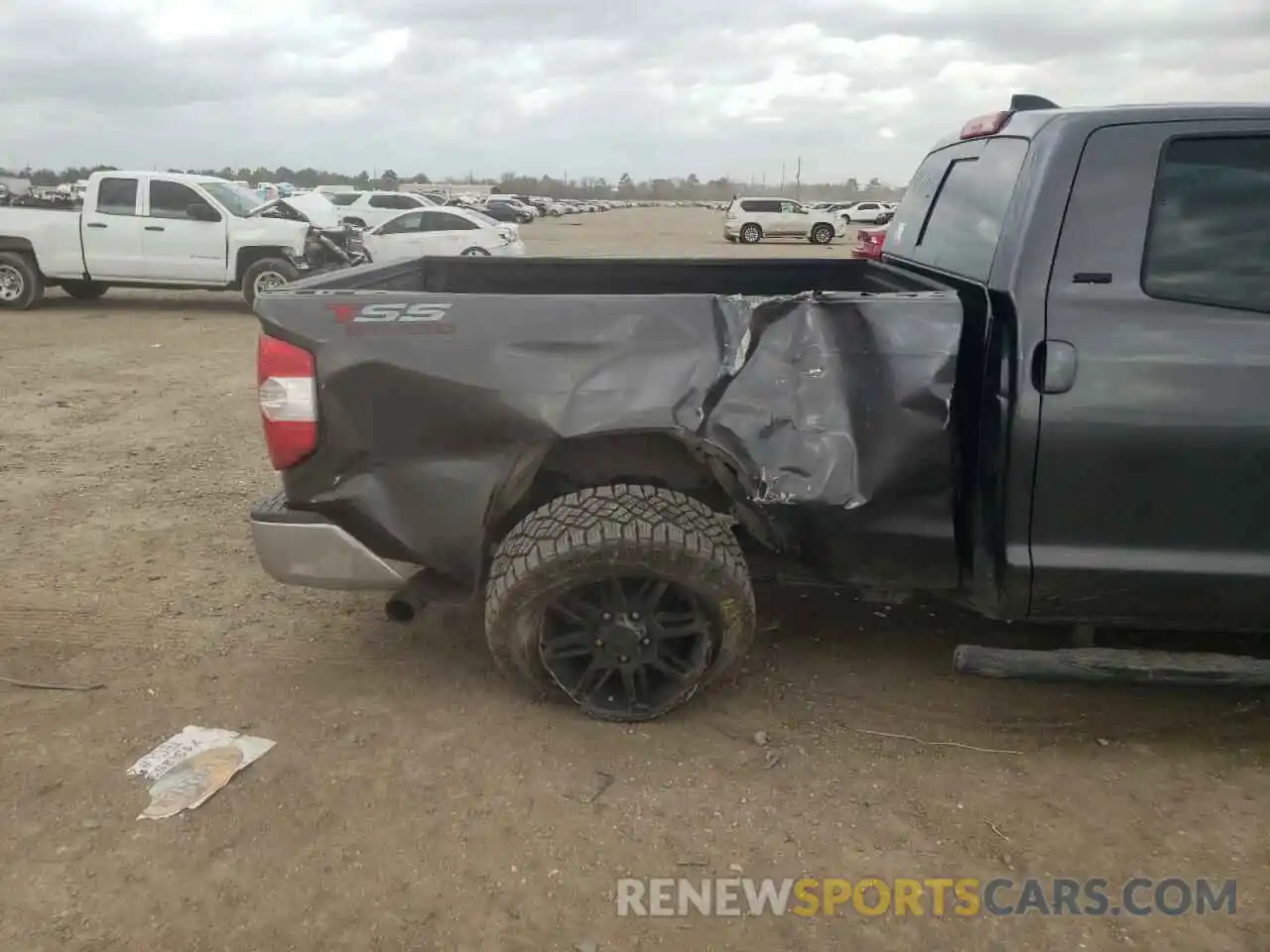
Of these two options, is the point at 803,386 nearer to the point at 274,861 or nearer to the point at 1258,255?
the point at 1258,255

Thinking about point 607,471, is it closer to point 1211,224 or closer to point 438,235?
point 1211,224

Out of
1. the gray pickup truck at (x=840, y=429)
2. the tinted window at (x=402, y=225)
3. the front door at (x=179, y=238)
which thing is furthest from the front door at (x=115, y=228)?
the gray pickup truck at (x=840, y=429)

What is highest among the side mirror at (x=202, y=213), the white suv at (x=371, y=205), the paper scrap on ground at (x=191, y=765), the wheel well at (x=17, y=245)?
the white suv at (x=371, y=205)

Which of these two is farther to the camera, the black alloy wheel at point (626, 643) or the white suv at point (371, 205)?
the white suv at point (371, 205)

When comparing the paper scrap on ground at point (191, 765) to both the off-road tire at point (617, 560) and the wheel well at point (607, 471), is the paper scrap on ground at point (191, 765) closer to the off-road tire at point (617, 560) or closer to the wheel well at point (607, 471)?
the off-road tire at point (617, 560)

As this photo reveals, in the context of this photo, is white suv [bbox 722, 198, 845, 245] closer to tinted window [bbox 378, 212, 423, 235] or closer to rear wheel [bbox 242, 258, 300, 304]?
tinted window [bbox 378, 212, 423, 235]

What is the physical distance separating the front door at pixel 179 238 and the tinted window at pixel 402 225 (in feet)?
17.0

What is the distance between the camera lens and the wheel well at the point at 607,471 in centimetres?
323

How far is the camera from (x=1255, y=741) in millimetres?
3270

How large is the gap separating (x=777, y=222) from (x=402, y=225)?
829 inches

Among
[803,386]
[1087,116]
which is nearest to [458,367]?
[803,386]

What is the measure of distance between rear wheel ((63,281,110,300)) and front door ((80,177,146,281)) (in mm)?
823

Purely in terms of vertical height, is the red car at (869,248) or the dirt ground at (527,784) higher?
the red car at (869,248)

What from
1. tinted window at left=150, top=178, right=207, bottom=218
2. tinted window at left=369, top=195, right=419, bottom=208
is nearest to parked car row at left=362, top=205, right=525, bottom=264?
tinted window at left=150, top=178, right=207, bottom=218
